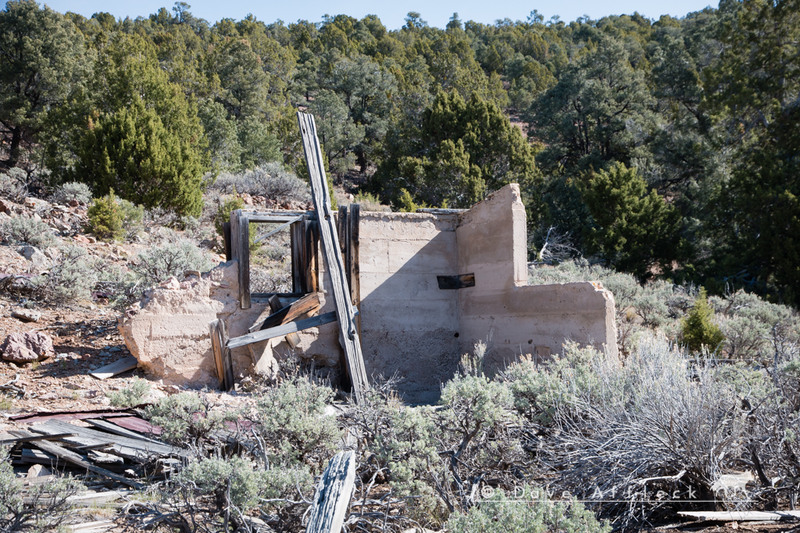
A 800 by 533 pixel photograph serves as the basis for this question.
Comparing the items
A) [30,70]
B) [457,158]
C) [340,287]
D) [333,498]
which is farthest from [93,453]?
[30,70]

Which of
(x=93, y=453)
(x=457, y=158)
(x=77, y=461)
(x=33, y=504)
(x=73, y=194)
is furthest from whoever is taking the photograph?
(x=457, y=158)

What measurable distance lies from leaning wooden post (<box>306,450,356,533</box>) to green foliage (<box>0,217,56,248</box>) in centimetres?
1188

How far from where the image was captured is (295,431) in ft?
18.0

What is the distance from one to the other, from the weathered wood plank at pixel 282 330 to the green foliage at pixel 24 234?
6.45m

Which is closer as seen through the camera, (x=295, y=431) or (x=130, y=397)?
(x=295, y=431)

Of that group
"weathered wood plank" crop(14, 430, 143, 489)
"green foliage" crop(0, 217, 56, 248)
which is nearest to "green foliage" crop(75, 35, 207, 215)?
"green foliage" crop(0, 217, 56, 248)

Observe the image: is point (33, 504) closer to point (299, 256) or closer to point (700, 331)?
point (299, 256)

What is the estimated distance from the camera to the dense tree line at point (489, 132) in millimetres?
18906

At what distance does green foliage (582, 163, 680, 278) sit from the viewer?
71.6ft

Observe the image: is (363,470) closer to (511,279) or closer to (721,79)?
(511,279)

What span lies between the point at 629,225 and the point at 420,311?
535 inches

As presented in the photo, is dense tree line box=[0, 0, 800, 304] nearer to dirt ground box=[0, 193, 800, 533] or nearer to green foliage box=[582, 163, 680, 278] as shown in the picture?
green foliage box=[582, 163, 680, 278]

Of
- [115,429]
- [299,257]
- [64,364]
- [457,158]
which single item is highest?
[457,158]

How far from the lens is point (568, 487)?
16.1 ft
